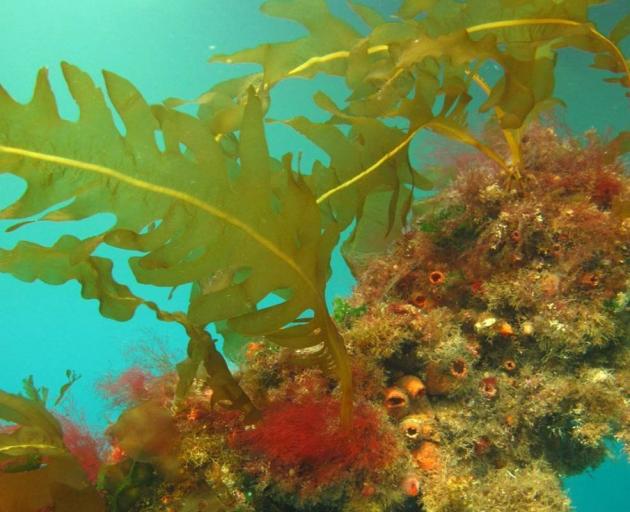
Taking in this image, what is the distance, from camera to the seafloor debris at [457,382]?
216cm

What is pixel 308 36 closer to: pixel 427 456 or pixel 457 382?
pixel 457 382

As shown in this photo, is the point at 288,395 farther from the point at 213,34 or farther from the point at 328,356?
the point at 213,34

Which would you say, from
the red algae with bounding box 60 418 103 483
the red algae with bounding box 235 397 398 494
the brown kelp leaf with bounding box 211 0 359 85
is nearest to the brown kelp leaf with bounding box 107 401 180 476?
the red algae with bounding box 235 397 398 494

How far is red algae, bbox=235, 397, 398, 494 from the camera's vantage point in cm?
212

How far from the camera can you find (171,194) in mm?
1700

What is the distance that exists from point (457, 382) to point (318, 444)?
0.91m

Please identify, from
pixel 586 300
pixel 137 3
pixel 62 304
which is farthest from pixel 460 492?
pixel 62 304

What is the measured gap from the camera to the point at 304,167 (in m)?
37.8

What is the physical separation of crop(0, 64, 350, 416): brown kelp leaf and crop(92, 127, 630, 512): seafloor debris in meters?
0.44

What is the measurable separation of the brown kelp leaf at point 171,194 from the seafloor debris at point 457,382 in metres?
0.44

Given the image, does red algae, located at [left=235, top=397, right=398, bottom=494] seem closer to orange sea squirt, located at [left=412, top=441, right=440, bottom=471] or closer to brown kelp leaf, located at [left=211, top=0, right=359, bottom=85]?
orange sea squirt, located at [left=412, top=441, right=440, bottom=471]

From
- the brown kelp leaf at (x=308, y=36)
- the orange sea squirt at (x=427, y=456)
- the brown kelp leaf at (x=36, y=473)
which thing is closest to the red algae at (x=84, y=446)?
the brown kelp leaf at (x=36, y=473)

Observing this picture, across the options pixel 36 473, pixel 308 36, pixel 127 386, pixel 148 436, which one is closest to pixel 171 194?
pixel 148 436

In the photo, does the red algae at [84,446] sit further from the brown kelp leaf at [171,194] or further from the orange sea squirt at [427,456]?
the orange sea squirt at [427,456]
